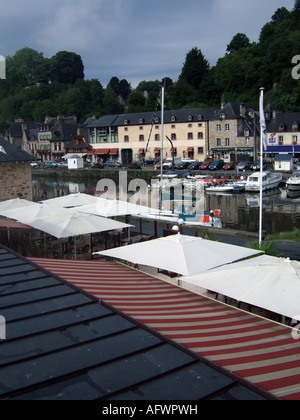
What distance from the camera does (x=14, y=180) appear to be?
960 inches

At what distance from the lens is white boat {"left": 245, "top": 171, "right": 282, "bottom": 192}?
44250mm

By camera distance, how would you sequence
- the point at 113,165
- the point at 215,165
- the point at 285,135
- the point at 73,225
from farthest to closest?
the point at 113,165, the point at 285,135, the point at 215,165, the point at 73,225

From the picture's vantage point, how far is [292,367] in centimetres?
580

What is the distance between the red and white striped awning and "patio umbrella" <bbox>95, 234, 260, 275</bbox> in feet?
1.62

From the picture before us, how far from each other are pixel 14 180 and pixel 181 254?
16.5 meters

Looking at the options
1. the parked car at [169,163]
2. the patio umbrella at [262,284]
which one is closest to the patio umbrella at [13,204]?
the patio umbrella at [262,284]

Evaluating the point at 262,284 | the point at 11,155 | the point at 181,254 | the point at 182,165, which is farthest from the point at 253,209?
the point at 262,284

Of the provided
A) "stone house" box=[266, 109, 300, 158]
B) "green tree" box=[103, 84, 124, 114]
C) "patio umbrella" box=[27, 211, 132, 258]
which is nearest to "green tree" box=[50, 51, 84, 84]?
"green tree" box=[103, 84, 124, 114]

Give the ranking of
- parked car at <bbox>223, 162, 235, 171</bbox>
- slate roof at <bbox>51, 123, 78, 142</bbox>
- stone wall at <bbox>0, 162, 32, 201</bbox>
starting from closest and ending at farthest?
stone wall at <bbox>0, 162, 32, 201</bbox>, parked car at <bbox>223, 162, 235, 171</bbox>, slate roof at <bbox>51, 123, 78, 142</bbox>

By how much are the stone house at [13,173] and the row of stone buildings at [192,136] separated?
29.7m

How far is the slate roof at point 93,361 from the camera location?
13.2ft

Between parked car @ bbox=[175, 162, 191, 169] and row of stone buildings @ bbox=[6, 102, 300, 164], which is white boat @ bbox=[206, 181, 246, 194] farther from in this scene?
parked car @ bbox=[175, 162, 191, 169]

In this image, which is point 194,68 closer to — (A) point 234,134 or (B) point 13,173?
(A) point 234,134

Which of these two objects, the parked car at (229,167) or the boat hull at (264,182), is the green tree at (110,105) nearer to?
the parked car at (229,167)
